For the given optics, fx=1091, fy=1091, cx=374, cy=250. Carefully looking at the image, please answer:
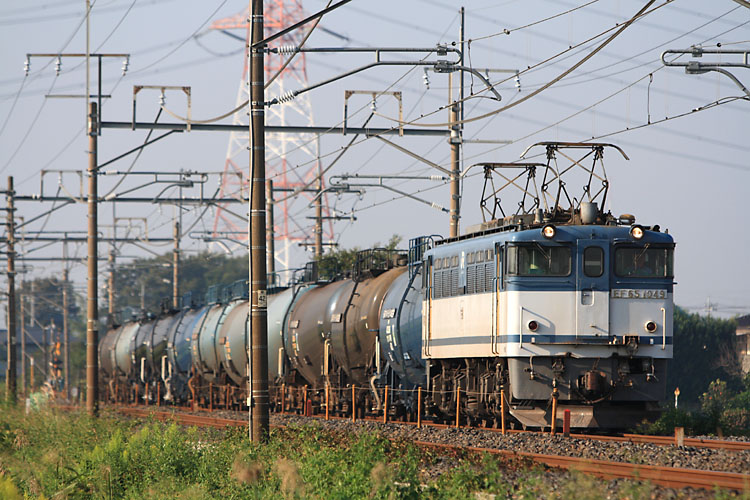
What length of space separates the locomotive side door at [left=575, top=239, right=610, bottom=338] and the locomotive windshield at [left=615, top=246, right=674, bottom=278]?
287 mm

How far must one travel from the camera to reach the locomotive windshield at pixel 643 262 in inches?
796

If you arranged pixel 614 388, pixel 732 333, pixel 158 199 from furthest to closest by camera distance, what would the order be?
pixel 732 333 < pixel 158 199 < pixel 614 388

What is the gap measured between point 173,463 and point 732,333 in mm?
68987

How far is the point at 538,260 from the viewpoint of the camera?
66.0 ft

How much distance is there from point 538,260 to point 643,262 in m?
1.98

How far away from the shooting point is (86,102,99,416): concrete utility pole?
106 feet

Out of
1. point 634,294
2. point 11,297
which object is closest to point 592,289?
point 634,294

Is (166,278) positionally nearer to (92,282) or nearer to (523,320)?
(92,282)

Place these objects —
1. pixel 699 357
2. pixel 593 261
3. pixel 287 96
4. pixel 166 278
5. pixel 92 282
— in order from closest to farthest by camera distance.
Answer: pixel 593 261 < pixel 287 96 < pixel 92 282 < pixel 699 357 < pixel 166 278

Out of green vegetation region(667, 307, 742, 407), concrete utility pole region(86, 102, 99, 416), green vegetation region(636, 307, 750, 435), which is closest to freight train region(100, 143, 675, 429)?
concrete utility pole region(86, 102, 99, 416)

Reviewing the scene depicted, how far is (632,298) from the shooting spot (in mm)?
20062

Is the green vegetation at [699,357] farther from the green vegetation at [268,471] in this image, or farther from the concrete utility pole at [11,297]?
the green vegetation at [268,471]

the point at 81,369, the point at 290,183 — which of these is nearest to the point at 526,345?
the point at 290,183

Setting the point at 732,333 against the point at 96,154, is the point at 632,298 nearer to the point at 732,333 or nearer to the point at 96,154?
the point at 96,154
